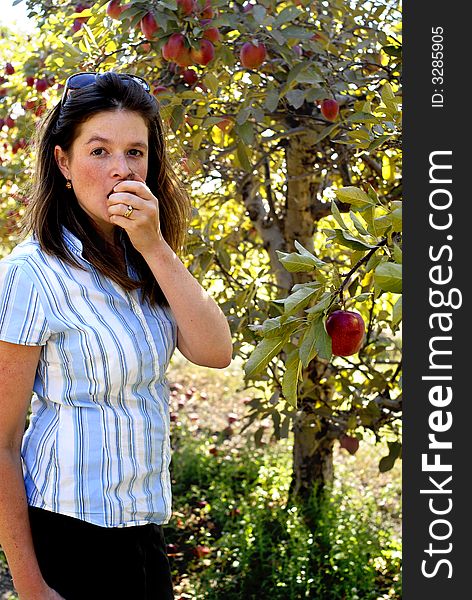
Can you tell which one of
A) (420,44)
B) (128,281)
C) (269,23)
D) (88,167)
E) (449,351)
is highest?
(269,23)

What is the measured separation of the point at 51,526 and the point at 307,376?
73.3 inches

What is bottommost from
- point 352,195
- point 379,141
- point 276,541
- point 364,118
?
point 276,541

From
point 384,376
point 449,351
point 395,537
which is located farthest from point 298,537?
point 449,351

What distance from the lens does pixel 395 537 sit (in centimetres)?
353

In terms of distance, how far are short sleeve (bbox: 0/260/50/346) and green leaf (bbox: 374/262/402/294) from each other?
Answer: 540 mm

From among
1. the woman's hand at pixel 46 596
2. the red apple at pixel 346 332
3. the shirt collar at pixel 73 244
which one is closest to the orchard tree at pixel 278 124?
the red apple at pixel 346 332

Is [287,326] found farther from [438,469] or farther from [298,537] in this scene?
[298,537]

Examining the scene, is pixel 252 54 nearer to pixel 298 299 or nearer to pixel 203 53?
pixel 203 53

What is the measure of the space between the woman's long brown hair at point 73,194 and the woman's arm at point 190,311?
7cm

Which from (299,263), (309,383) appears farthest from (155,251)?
(309,383)

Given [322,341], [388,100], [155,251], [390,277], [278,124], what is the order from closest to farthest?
[390,277] < [322,341] < [155,251] < [388,100] < [278,124]

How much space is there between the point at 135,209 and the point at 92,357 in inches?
10.2

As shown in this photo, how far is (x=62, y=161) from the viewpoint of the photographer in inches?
61.7

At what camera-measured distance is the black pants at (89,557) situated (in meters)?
1.40
